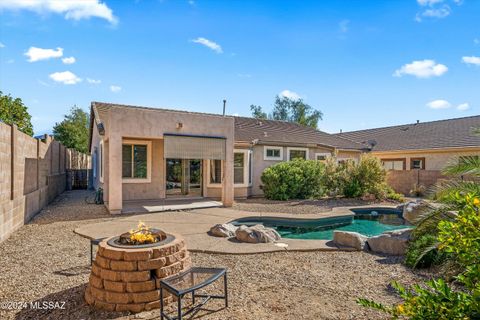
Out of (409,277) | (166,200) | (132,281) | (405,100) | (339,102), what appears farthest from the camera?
(339,102)

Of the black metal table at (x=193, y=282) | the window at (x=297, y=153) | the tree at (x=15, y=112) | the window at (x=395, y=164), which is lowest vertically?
the black metal table at (x=193, y=282)

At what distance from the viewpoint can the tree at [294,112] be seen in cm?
5081

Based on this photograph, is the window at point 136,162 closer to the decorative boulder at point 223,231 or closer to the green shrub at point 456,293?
the decorative boulder at point 223,231

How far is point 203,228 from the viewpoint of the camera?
9633mm

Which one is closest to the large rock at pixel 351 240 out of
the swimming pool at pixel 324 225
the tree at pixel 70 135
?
the swimming pool at pixel 324 225

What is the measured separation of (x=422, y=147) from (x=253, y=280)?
936 inches

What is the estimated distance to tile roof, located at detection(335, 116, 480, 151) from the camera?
22.6m

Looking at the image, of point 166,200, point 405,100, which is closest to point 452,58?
point 405,100

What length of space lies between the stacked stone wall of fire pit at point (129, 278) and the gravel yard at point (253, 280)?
0.15 metres

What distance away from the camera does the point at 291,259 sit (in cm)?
693

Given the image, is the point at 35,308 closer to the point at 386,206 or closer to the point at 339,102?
the point at 386,206

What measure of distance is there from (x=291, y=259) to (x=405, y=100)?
2236cm

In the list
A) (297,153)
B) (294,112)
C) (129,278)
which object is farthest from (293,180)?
(294,112)

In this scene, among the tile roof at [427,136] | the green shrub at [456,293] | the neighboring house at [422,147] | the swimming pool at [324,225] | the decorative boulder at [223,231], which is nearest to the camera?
the green shrub at [456,293]
